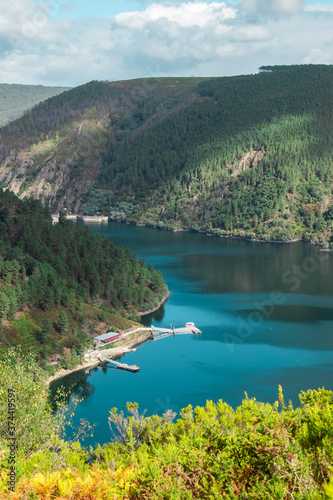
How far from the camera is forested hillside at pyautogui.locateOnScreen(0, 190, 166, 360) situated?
74100 millimetres

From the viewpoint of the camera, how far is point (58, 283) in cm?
8419

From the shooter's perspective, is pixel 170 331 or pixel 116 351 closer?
pixel 116 351

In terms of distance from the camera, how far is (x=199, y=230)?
190500mm

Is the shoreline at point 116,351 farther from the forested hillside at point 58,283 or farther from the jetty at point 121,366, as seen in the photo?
the forested hillside at point 58,283

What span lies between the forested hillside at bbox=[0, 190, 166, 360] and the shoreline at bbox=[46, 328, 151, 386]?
2.42 metres

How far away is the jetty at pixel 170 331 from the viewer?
84.0 metres

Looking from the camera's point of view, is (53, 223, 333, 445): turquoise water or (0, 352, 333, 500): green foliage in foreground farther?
(53, 223, 333, 445): turquoise water

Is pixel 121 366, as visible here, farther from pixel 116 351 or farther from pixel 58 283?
pixel 58 283

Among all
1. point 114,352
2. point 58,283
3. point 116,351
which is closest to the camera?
point 114,352

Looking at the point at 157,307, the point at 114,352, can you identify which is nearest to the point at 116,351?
the point at 114,352

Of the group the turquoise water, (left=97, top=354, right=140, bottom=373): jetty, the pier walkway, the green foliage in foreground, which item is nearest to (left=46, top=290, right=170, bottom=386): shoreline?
(left=97, top=354, right=140, bottom=373): jetty

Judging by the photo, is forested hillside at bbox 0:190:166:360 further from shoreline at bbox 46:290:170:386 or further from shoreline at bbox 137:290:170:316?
shoreline at bbox 46:290:170:386

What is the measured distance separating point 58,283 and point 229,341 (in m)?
26.7

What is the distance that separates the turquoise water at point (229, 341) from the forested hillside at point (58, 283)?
626 centimetres
